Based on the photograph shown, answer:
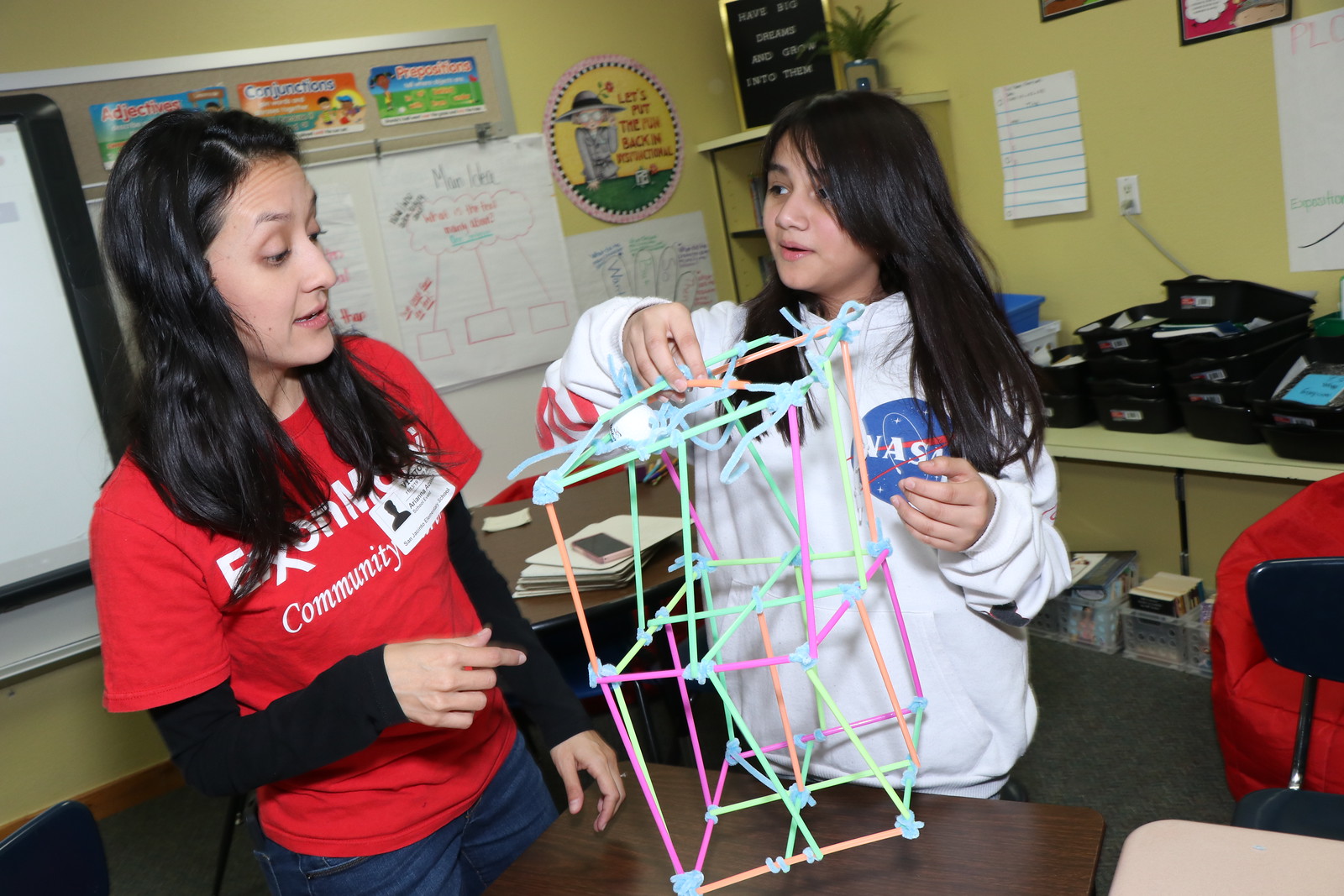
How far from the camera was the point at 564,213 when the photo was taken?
366 centimetres

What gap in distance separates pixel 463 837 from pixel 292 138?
884mm

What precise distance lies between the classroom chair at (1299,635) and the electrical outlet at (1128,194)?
6.07ft

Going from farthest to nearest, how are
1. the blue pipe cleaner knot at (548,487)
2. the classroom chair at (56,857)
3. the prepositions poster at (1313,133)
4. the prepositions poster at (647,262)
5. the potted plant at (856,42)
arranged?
the prepositions poster at (647,262)
the potted plant at (856,42)
the prepositions poster at (1313,133)
the classroom chair at (56,857)
the blue pipe cleaner knot at (548,487)

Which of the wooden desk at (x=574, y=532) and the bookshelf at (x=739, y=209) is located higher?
the bookshelf at (x=739, y=209)

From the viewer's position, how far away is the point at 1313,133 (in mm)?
2508

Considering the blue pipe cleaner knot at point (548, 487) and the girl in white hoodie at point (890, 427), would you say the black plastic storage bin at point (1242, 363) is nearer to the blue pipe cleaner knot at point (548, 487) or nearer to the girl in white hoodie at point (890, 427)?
the girl in white hoodie at point (890, 427)

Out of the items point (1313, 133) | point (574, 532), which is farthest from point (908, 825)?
point (1313, 133)

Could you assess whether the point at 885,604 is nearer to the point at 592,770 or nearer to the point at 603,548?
the point at 592,770

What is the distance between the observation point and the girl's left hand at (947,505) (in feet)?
2.92

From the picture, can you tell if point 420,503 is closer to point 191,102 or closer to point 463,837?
point 463,837

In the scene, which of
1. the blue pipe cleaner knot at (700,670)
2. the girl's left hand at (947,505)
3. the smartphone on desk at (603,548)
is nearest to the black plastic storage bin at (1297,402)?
the smartphone on desk at (603,548)

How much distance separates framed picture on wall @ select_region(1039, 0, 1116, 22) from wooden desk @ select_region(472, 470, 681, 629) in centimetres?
197

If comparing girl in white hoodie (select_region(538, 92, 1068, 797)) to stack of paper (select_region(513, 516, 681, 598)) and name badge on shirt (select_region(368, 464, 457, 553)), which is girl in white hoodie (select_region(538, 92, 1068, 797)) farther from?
stack of paper (select_region(513, 516, 681, 598))

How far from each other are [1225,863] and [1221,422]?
2.13m
